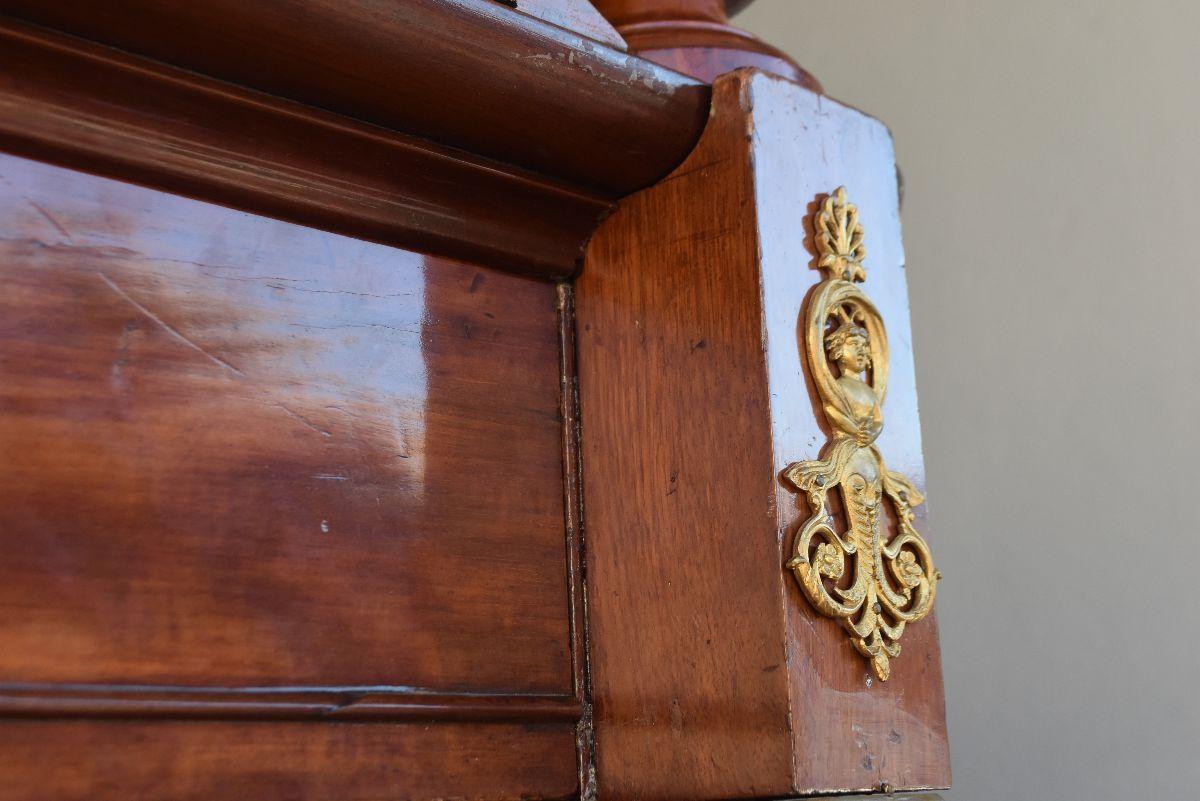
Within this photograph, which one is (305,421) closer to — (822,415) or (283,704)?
(283,704)

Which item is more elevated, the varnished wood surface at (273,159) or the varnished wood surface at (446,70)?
the varnished wood surface at (446,70)

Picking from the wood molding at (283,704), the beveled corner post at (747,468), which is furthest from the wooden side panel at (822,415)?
the wood molding at (283,704)

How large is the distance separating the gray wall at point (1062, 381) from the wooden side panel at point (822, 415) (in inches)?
41.8

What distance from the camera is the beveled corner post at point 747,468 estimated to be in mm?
559

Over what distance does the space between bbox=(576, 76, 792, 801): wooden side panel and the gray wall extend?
1150 millimetres

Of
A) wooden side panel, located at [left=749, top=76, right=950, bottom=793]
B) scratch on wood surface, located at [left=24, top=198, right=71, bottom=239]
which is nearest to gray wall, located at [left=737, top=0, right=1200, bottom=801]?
wooden side panel, located at [left=749, top=76, right=950, bottom=793]

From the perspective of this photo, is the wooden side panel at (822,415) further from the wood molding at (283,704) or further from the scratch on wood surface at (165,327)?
the scratch on wood surface at (165,327)

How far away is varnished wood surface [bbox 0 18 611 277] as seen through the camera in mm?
493

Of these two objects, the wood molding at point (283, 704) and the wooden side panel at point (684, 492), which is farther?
the wooden side panel at point (684, 492)

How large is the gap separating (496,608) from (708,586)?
10 cm

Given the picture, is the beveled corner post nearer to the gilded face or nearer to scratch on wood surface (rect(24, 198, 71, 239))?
the gilded face

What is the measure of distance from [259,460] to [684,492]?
20cm

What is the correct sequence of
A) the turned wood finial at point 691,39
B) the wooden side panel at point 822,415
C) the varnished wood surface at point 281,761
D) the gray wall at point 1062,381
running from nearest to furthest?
the varnished wood surface at point 281,761, the wooden side panel at point 822,415, the turned wood finial at point 691,39, the gray wall at point 1062,381

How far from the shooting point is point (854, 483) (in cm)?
60
